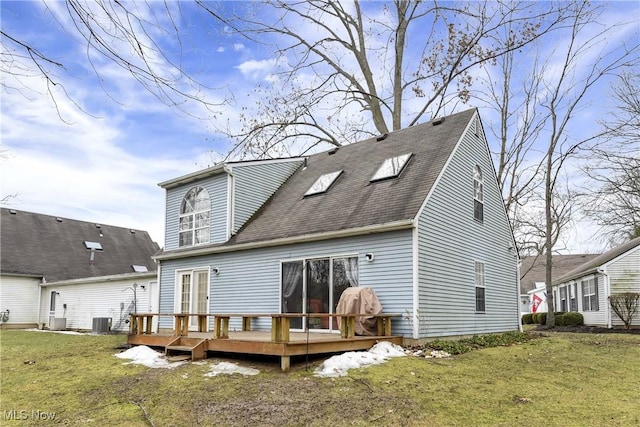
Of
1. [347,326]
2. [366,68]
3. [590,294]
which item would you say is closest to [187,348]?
[347,326]

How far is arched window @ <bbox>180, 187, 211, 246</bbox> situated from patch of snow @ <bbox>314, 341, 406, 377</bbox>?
7285 mm

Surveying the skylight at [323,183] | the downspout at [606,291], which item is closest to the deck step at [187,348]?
the skylight at [323,183]

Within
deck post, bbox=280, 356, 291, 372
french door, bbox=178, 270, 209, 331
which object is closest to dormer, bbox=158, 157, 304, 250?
french door, bbox=178, 270, 209, 331

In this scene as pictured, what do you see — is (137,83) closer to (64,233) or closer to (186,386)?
(186,386)

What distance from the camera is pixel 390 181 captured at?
12.6 meters

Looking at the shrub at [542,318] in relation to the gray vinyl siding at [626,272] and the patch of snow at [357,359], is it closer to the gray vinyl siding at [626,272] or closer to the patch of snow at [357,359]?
the gray vinyl siding at [626,272]

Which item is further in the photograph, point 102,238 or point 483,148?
point 102,238

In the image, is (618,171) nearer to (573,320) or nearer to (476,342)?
(573,320)

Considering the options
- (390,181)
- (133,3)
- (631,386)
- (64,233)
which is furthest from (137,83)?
(64,233)

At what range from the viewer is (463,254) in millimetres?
12781

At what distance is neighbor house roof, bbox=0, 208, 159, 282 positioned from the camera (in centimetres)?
2548

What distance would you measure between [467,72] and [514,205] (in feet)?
26.5

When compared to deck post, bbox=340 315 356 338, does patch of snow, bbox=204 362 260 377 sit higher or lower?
lower

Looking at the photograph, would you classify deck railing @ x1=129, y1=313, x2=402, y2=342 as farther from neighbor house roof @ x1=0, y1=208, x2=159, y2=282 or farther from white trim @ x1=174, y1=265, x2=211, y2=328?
neighbor house roof @ x1=0, y1=208, x2=159, y2=282
